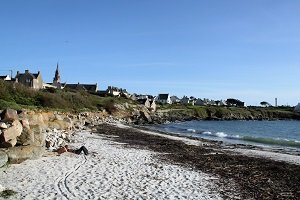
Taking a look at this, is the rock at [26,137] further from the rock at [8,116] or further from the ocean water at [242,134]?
the ocean water at [242,134]

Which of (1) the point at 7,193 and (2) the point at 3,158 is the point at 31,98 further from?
(1) the point at 7,193

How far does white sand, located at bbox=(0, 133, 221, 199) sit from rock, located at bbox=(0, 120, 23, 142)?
53.0 inches

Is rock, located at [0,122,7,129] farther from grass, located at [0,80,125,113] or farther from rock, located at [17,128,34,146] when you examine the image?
grass, located at [0,80,125,113]

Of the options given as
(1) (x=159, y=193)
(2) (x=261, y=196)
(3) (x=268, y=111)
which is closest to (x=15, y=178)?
(1) (x=159, y=193)

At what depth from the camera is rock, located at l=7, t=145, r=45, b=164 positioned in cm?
1709

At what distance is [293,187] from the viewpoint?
16609 mm

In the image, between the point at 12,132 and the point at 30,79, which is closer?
the point at 12,132

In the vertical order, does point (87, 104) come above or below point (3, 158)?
above

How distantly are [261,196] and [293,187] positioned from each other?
2969 millimetres

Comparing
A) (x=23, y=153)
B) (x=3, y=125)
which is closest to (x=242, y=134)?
(x=23, y=153)

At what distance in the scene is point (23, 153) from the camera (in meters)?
17.8

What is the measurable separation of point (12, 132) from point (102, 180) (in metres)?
5.17

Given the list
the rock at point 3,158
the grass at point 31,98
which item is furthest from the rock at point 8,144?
the grass at point 31,98

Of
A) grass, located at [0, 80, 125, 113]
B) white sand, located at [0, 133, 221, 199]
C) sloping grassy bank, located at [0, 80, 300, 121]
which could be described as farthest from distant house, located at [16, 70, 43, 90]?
white sand, located at [0, 133, 221, 199]
